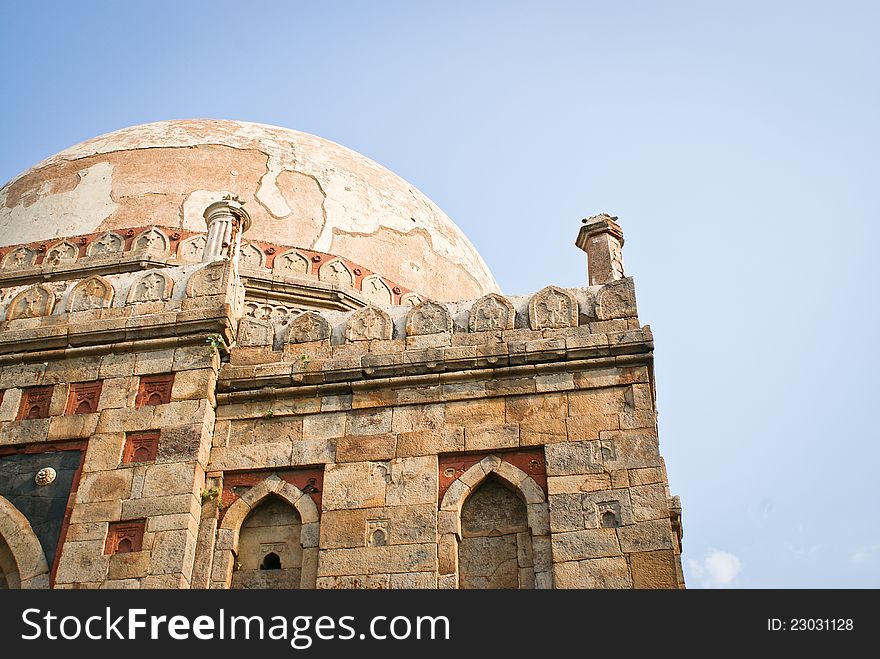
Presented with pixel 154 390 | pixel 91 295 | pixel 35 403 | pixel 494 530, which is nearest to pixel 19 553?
pixel 35 403

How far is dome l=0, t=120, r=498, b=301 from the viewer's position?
40.6 ft

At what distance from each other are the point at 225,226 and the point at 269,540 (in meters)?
3.01

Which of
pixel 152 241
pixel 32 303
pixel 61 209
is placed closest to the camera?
pixel 32 303

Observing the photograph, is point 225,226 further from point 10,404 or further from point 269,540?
point 269,540

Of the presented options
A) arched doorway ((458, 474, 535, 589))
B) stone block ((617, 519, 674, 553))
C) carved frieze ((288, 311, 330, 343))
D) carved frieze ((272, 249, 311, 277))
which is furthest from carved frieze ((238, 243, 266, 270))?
stone block ((617, 519, 674, 553))

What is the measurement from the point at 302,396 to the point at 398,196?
17.4 ft

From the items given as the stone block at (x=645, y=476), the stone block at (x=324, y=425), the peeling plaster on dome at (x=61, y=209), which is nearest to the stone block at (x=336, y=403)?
the stone block at (x=324, y=425)

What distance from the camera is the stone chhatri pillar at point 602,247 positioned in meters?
9.29

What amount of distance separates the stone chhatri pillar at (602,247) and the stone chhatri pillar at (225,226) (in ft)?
9.32

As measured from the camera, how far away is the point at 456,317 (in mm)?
9008

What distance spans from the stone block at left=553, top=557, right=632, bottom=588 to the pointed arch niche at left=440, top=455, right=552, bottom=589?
12cm

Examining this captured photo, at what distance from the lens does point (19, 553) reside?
8055 mm

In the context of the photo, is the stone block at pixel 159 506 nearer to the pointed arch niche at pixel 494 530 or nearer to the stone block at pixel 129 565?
the stone block at pixel 129 565

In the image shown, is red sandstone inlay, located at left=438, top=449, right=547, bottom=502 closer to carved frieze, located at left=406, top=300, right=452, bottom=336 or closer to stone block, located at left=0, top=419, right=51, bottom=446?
carved frieze, located at left=406, top=300, right=452, bottom=336
